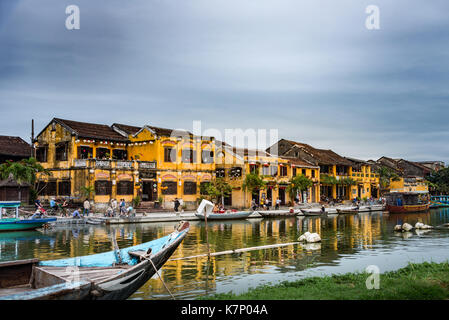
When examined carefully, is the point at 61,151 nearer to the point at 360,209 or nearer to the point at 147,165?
the point at 147,165

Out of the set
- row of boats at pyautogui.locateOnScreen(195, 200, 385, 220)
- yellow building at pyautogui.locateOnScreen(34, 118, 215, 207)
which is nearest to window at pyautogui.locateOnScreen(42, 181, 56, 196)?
yellow building at pyautogui.locateOnScreen(34, 118, 215, 207)

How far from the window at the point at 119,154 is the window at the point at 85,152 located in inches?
105

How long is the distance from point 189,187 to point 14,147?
1694cm

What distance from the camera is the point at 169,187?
39281mm

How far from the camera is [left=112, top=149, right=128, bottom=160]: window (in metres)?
39.7

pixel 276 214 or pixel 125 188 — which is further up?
pixel 125 188

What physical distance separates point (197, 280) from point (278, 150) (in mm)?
44798

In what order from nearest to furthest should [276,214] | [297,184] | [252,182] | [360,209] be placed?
[276,214]
[252,182]
[297,184]
[360,209]

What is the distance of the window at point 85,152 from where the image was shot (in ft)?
119

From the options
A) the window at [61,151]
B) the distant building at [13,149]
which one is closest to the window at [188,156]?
the window at [61,151]

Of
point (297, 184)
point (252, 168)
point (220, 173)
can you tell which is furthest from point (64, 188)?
point (297, 184)

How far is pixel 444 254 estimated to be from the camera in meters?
16.6
